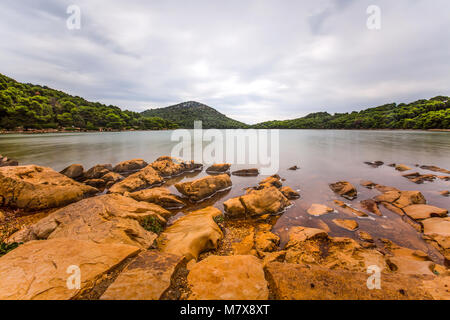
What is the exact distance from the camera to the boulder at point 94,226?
4152 millimetres

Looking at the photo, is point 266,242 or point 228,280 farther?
point 266,242

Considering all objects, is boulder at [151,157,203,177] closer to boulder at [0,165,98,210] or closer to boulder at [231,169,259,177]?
boulder at [231,169,259,177]

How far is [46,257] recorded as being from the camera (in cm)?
295

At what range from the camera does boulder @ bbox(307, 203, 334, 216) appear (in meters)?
7.02

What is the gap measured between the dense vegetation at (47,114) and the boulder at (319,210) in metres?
90.7

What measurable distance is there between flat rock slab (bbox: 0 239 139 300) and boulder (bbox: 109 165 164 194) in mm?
6277

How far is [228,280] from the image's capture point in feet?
8.87

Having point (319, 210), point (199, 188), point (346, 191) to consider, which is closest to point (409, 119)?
point (346, 191)

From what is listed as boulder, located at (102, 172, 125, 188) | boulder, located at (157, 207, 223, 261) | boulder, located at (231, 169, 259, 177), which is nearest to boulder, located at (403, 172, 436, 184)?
boulder, located at (231, 169, 259, 177)

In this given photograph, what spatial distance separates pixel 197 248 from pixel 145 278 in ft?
6.49

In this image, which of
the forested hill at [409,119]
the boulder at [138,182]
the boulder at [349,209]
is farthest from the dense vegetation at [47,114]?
the forested hill at [409,119]

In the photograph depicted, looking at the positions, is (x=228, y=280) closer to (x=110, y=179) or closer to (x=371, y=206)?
(x=371, y=206)
